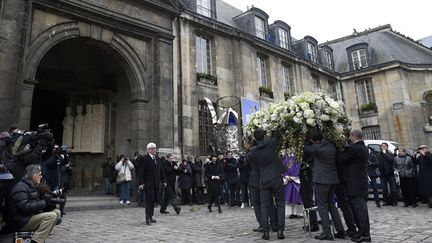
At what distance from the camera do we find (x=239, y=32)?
1762 cm

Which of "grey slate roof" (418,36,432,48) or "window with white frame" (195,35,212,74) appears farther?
"grey slate roof" (418,36,432,48)

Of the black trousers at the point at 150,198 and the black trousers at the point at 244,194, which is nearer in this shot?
the black trousers at the point at 150,198

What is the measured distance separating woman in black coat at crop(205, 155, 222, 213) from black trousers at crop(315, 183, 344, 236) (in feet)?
13.8

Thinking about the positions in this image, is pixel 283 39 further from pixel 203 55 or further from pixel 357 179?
pixel 357 179

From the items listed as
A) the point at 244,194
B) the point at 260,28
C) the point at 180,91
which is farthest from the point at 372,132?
A: the point at 244,194

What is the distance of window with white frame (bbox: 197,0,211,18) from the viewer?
55.9 ft

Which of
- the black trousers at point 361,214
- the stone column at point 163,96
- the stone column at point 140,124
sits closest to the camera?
the black trousers at point 361,214

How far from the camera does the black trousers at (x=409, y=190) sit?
9578 millimetres

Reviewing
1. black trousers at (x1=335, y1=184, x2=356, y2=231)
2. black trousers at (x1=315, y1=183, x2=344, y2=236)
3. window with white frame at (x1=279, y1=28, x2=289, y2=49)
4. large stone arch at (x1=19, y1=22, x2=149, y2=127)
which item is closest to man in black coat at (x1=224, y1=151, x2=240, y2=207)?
large stone arch at (x1=19, y1=22, x2=149, y2=127)

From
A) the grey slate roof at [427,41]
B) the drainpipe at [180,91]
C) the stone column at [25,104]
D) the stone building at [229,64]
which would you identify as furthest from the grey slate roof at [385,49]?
the grey slate roof at [427,41]

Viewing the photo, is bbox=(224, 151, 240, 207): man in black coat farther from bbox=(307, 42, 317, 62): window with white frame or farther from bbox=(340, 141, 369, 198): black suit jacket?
bbox=(307, 42, 317, 62): window with white frame

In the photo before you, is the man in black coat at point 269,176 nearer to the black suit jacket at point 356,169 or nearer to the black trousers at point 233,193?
the black suit jacket at point 356,169

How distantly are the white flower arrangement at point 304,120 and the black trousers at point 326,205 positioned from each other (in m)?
0.72

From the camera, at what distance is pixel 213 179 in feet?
31.0
